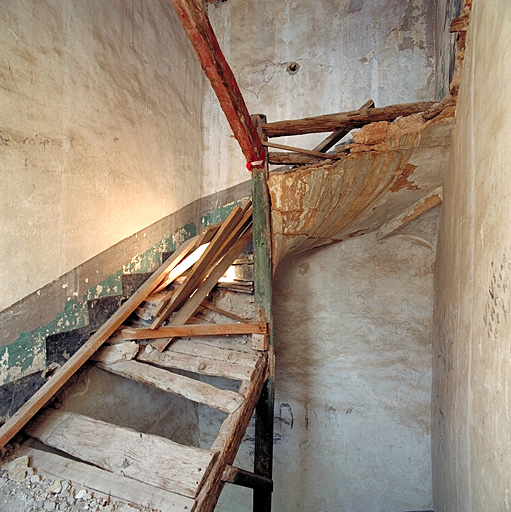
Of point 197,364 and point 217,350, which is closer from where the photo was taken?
point 197,364

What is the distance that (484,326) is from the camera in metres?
1.25

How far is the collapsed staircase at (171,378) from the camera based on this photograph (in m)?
1.48

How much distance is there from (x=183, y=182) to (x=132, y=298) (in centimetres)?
145

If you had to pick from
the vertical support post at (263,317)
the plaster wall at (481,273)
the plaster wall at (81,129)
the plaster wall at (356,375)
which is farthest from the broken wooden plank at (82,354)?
the plaster wall at (481,273)

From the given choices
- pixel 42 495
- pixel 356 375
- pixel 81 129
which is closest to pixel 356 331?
pixel 356 375

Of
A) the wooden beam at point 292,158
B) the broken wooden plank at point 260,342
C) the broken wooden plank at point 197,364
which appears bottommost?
the broken wooden plank at point 197,364

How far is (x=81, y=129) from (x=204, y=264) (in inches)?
51.0

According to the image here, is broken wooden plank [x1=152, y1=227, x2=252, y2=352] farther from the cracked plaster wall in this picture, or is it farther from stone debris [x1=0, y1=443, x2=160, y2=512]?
stone debris [x1=0, y1=443, x2=160, y2=512]

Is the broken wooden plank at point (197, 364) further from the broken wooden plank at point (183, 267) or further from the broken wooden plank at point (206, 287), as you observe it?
the broken wooden plank at point (183, 267)

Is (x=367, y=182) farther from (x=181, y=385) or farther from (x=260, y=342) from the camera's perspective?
(x=181, y=385)

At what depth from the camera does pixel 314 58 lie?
349 cm

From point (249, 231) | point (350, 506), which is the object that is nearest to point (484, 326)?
point (249, 231)

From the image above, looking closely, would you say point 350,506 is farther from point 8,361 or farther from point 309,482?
point 8,361

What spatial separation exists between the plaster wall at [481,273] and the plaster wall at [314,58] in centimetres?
177
